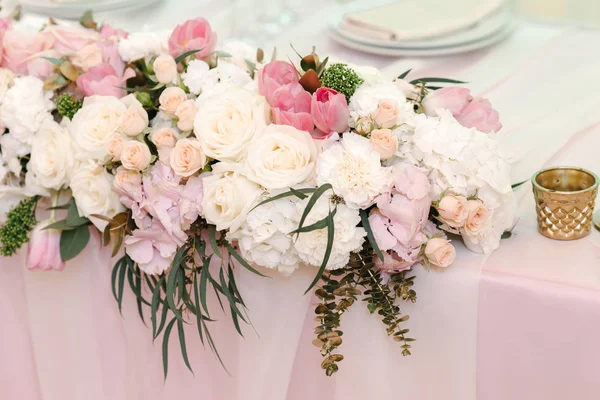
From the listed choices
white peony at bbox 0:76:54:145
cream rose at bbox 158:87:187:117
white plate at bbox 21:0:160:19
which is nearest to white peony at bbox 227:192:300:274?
cream rose at bbox 158:87:187:117

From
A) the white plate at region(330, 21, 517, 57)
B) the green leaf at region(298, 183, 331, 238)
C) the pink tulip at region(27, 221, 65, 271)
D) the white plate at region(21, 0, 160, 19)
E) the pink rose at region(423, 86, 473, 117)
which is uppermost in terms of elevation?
the pink rose at region(423, 86, 473, 117)

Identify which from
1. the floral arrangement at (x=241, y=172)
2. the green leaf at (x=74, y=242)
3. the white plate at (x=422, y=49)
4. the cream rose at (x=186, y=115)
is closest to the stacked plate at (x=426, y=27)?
the white plate at (x=422, y=49)

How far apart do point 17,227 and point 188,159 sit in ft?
1.25

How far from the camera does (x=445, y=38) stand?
1.40 meters

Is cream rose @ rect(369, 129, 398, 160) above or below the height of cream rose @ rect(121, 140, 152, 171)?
above

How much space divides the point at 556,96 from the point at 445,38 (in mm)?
233

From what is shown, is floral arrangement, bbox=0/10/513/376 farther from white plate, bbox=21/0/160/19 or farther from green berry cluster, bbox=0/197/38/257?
white plate, bbox=21/0/160/19

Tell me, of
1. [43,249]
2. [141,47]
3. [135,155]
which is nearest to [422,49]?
[141,47]

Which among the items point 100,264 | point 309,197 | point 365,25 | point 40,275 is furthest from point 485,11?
point 40,275

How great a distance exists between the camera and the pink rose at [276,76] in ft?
3.30

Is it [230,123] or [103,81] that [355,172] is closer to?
[230,123]

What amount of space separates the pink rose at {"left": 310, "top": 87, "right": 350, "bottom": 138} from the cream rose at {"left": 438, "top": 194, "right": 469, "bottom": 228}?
0.16 metres

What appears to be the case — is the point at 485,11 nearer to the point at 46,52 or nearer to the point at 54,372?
the point at 46,52

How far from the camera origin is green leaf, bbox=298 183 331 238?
34.9 inches
